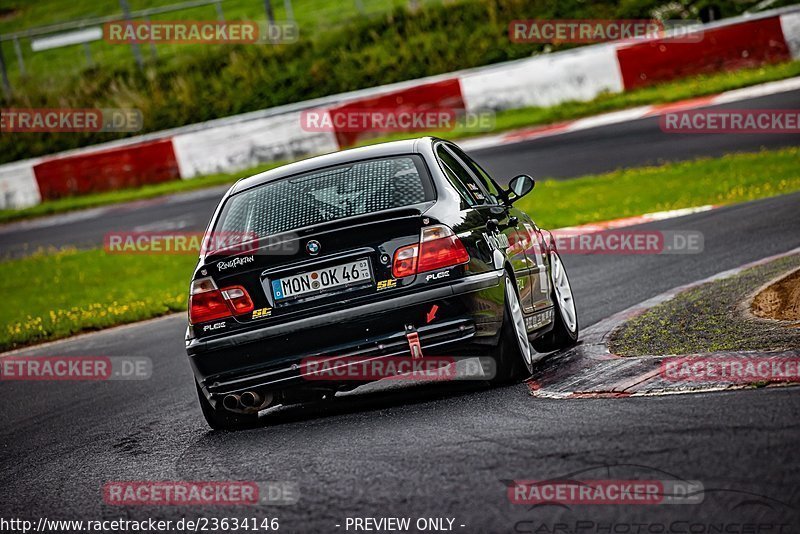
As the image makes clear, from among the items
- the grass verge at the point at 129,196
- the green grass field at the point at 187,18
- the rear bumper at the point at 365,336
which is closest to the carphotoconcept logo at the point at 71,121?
the green grass field at the point at 187,18

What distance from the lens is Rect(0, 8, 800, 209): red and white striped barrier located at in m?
22.2

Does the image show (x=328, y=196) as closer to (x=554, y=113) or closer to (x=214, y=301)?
(x=214, y=301)

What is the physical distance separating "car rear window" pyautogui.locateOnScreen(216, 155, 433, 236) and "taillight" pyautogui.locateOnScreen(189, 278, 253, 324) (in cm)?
41

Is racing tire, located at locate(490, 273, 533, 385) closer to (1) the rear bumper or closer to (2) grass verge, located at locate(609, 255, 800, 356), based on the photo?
(1) the rear bumper

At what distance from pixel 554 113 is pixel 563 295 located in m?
14.6

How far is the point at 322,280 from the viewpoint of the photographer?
656cm

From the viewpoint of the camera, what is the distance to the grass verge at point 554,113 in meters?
21.5

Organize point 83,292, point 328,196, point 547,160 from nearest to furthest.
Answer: point 328,196, point 83,292, point 547,160

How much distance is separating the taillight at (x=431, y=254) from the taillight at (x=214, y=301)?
2.70 ft

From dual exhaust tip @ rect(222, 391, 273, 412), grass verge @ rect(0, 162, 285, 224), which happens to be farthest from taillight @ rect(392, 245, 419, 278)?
grass verge @ rect(0, 162, 285, 224)

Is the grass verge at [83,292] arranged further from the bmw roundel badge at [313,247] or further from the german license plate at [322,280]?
the bmw roundel badge at [313,247]

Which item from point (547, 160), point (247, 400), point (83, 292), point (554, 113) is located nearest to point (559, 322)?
point (247, 400)

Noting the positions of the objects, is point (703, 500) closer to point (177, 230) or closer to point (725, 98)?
point (177, 230)

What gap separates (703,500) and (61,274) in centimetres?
1407
